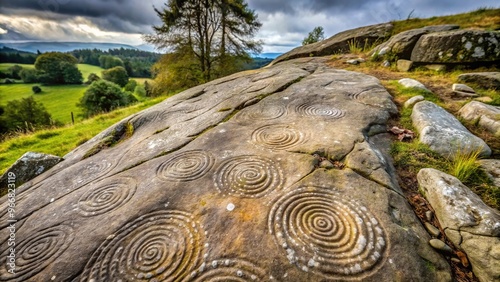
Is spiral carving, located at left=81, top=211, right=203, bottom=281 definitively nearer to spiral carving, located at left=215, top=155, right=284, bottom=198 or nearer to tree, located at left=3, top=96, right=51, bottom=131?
spiral carving, located at left=215, top=155, right=284, bottom=198

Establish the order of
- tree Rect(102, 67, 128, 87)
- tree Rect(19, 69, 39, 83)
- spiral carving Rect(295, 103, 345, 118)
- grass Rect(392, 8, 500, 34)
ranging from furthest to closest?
tree Rect(102, 67, 128, 87)
tree Rect(19, 69, 39, 83)
grass Rect(392, 8, 500, 34)
spiral carving Rect(295, 103, 345, 118)

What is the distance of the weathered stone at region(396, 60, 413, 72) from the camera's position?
695 cm

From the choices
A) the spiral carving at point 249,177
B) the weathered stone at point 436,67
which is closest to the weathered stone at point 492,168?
the spiral carving at point 249,177

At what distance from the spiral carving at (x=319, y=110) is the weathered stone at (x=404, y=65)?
4.68m

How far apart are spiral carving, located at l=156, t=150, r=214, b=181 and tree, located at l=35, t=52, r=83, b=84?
69.1m

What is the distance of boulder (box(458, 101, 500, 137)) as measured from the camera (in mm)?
3261

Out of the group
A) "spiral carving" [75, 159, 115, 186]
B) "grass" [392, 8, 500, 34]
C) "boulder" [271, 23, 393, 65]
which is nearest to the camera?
"spiral carving" [75, 159, 115, 186]

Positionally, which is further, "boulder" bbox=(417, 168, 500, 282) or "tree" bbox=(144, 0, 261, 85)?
"tree" bbox=(144, 0, 261, 85)

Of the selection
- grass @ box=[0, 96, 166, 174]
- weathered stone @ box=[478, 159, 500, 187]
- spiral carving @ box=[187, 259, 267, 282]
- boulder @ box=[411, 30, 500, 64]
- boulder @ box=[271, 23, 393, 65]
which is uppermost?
boulder @ box=[271, 23, 393, 65]

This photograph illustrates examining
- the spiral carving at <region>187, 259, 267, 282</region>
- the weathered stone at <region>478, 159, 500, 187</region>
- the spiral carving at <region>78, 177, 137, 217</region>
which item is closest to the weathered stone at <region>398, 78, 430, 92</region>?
the weathered stone at <region>478, 159, 500, 187</region>

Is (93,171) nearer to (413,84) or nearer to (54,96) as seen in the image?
(413,84)

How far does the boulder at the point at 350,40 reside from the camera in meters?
10.7

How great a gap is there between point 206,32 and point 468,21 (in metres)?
15.3

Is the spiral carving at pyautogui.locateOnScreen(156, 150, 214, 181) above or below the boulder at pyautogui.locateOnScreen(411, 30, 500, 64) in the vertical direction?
below
